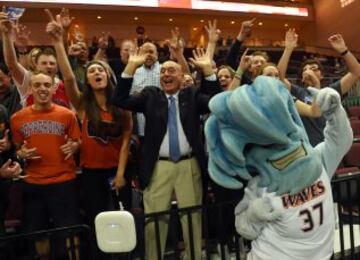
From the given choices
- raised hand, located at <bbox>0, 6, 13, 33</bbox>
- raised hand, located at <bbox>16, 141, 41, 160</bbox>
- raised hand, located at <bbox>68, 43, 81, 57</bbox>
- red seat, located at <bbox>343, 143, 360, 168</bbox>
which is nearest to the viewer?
raised hand, located at <bbox>16, 141, 41, 160</bbox>

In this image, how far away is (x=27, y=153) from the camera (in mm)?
2889

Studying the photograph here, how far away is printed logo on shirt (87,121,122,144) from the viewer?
314cm

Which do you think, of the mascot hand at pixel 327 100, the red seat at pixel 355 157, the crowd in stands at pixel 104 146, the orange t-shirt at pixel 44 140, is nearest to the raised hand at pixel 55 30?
the crowd in stands at pixel 104 146

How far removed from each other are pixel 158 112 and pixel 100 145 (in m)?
0.48

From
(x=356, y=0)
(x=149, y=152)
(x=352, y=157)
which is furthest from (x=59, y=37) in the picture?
(x=356, y=0)

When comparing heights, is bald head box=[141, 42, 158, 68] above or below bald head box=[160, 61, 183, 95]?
above

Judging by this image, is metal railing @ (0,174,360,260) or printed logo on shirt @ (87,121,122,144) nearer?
metal railing @ (0,174,360,260)

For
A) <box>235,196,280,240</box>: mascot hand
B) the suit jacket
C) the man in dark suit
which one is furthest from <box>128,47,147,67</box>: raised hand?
<box>235,196,280,240</box>: mascot hand

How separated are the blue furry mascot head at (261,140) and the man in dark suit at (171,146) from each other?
1.05m

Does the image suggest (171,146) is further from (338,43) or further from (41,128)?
(338,43)

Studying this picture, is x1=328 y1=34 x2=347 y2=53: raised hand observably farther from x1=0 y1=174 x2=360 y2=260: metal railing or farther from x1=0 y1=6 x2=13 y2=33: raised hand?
x1=0 y1=6 x2=13 y2=33: raised hand

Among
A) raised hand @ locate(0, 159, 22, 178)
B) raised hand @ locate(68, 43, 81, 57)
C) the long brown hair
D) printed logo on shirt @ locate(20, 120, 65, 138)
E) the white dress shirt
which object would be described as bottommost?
raised hand @ locate(0, 159, 22, 178)

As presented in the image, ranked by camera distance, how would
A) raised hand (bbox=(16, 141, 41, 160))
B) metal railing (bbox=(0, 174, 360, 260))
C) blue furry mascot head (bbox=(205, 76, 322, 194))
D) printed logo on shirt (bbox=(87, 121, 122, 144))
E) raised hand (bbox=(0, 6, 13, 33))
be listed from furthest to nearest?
1. raised hand (bbox=(0, 6, 13, 33))
2. printed logo on shirt (bbox=(87, 121, 122, 144))
3. raised hand (bbox=(16, 141, 41, 160))
4. metal railing (bbox=(0, 174, 360, 260))
5. blue furry mascot head (bbox=(205, 76, 322, 194))

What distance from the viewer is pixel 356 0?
694 inches
